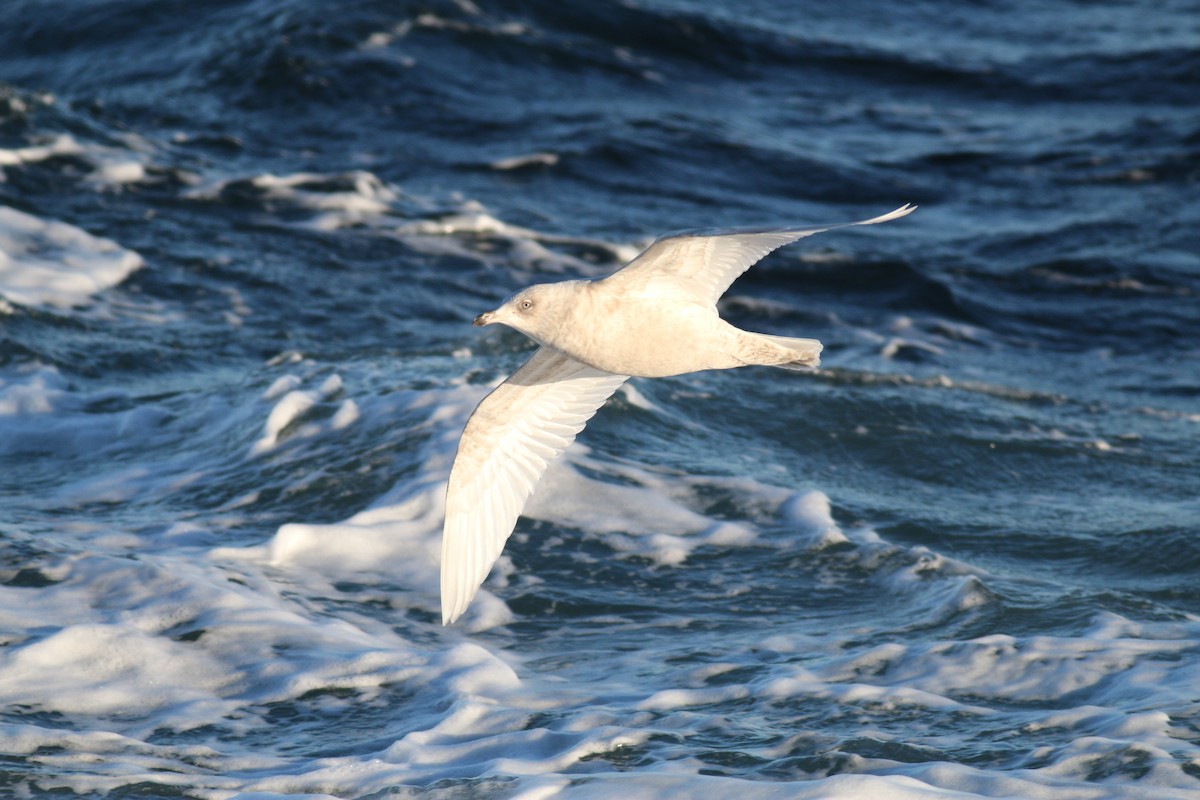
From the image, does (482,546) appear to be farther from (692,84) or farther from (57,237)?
(692,84)

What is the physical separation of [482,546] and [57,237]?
7466 mm

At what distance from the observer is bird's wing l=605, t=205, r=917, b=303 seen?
19.9ft

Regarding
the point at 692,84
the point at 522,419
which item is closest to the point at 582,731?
the point at 522,419

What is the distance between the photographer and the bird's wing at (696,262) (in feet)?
19.9

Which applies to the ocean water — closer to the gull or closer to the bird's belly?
the gull

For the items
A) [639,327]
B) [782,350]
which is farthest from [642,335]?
[782,350]

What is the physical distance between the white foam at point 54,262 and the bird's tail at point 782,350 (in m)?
7.42

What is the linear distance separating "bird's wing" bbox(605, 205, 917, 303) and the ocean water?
75.7 inches

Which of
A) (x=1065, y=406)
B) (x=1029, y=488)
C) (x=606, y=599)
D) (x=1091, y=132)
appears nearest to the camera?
(x=606, y=599)

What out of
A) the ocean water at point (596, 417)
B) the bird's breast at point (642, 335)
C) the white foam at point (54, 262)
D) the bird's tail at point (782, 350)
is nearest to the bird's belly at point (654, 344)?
the bird's breast at point (642, 335)

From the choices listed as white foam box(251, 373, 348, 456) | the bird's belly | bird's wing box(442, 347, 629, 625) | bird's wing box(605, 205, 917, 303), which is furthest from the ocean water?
bird's wing box(605, 205, 917, 303)

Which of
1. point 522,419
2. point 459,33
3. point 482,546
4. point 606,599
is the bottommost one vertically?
point 606,599

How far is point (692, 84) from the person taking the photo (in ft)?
60.3

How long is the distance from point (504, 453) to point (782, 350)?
159 centimetres
